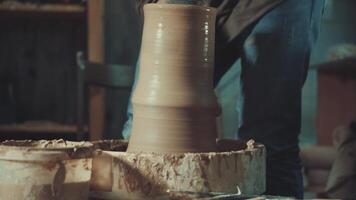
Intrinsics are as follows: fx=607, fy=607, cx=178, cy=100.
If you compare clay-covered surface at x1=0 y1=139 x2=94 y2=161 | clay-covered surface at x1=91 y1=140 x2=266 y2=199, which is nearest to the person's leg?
clay-covered surface at x1=91 y1=140 x2=266 y2=199

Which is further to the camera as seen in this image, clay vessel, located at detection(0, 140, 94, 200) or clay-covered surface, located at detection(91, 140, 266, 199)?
clay-covered surface, located at detection(91, 140, 266, 199)

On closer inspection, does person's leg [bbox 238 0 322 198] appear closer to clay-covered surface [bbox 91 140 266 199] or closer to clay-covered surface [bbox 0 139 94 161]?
clay-covered surface [bbox 91 140 266 199]

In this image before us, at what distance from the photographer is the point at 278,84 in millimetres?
1575

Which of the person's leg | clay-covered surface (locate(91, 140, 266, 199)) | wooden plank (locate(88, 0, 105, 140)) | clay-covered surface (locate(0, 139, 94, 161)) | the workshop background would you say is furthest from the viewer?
the workshop background

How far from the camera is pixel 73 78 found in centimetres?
370

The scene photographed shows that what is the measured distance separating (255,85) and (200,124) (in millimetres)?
352

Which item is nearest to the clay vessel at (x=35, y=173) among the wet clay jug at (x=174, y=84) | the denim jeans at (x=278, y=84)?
Result: the wet clay jug at (x=174, y=84)

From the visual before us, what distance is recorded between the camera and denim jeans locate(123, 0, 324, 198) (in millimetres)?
1566

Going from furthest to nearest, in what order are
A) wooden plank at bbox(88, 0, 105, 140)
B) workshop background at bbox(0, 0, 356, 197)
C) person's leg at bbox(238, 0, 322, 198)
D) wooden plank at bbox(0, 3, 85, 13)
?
workshop background at bbox(0, 0, 356, 197)
wooden plank at bbox(0, 3, 85, 13)
wooden plank at bbox(88, 0, 105, 140)
person's leg at bbox(238, 0, 322, 198)

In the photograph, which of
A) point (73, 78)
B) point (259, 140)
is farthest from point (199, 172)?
point (73, 78)

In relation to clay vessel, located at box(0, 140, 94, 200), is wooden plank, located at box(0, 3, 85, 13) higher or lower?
higher

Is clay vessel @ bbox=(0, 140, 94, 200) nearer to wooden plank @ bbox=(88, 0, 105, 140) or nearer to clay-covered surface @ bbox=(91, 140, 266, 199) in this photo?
clay-covered surface @ bbox=(91, 140, 266, 199)

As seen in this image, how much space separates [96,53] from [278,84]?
1.74 metres

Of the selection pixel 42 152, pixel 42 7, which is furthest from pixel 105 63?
pixel 42 152
